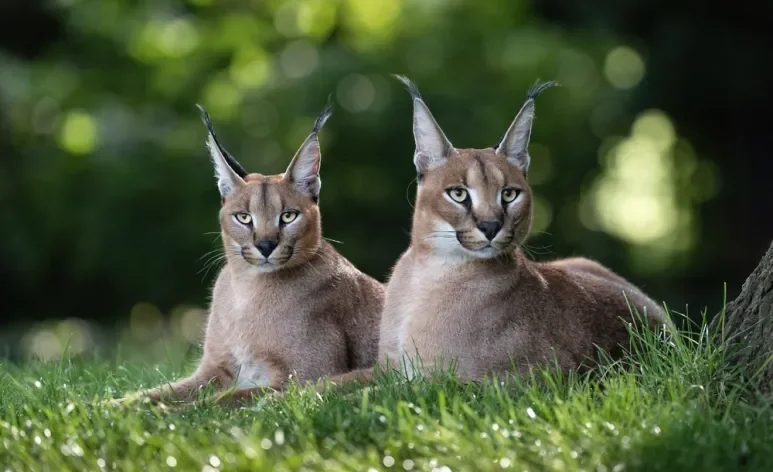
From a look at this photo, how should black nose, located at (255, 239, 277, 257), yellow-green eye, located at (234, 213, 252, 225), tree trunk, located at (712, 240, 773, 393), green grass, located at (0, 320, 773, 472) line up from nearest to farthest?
green grass, located at (0, 320, 773, 472)
tree trunk, located at (712, 240, 773, 393)
black nose, located at (255, 239, 277, 257)
yellow-green eye, located at (234, 213, 252, 225)

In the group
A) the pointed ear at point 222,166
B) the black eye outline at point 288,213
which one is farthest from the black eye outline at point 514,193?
the pointed ear at point 222,166

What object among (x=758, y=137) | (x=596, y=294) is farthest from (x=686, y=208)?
(x=596, y=294)

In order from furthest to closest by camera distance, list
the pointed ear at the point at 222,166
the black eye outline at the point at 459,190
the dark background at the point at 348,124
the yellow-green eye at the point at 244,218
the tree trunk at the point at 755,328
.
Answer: the dark background at the point at 348,124, the pointed ear at the point at 222,166, the yellow-green eye at the point at 244,218, the black eye outline at the point at 459,190, the tree trunk at the point at 755,328

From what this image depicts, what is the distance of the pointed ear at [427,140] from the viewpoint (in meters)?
6.87

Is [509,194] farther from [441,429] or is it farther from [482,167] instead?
[441,429]

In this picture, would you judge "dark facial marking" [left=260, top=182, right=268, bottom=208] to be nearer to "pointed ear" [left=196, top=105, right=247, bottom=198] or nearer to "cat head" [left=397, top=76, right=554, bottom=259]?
"pointed ear" [left=196, top=105, right=247, bottom=198]

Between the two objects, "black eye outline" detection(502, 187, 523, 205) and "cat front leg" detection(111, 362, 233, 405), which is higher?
"black eye outline" detection(502, 187, 523, 205)

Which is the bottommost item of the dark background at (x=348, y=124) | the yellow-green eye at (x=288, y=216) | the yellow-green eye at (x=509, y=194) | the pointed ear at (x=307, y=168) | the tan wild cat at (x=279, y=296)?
the dark background at (x=348, y=124)

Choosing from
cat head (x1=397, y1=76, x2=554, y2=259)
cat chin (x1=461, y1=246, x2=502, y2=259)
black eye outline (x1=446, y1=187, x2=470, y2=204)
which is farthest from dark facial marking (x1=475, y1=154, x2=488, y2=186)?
cat chin (x1=461, y1=246, x2=502, y2=259)

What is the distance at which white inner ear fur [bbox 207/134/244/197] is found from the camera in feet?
24.1

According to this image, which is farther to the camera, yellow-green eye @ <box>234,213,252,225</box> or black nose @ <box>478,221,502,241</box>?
yellow-green eye @ <box>234,213,252,225</box>

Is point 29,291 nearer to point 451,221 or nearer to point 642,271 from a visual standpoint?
point 642,271

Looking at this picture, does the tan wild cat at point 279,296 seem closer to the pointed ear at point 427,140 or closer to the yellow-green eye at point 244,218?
the yellow-green eye at point 244,218

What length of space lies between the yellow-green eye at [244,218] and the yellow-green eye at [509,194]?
150 cm
